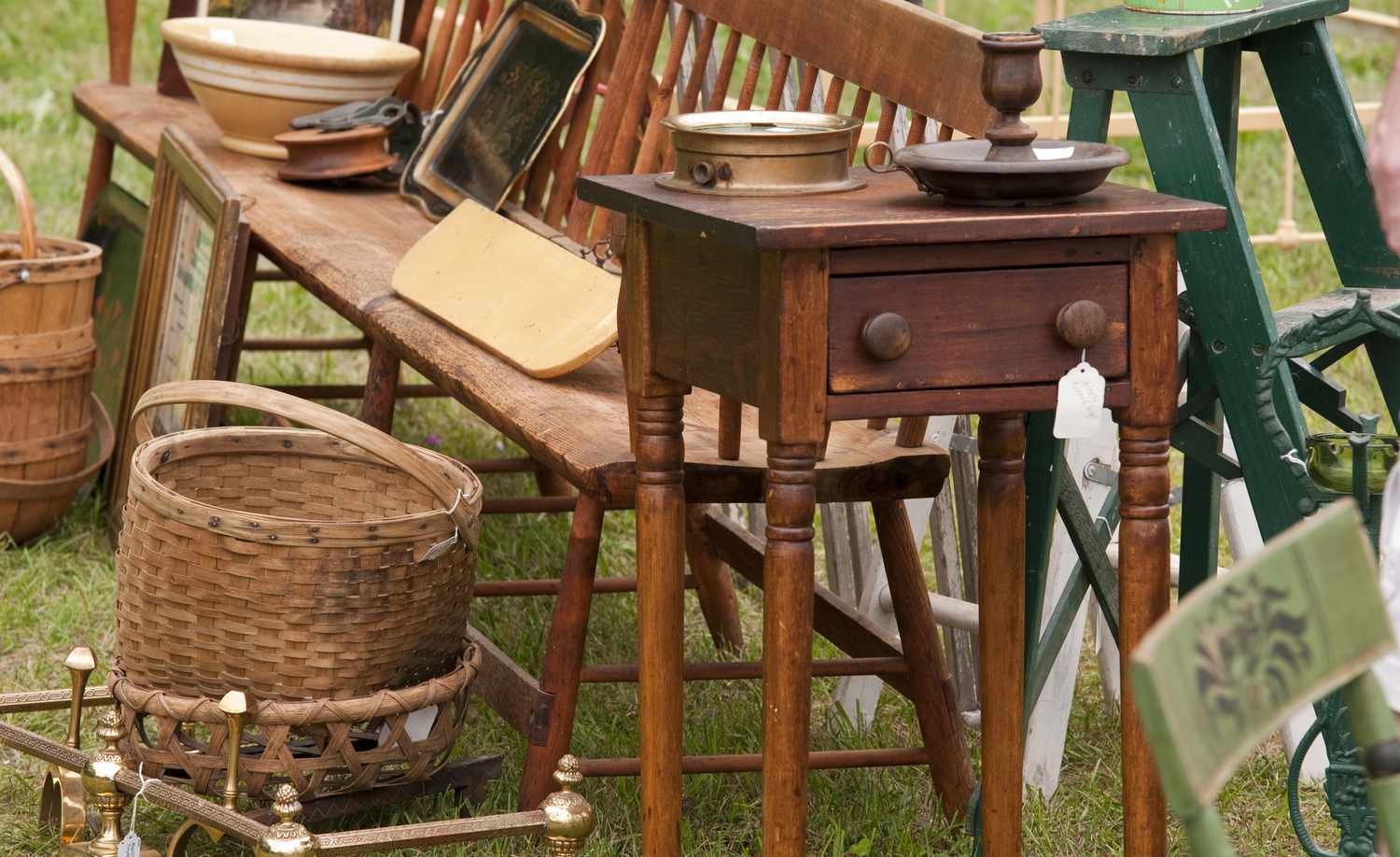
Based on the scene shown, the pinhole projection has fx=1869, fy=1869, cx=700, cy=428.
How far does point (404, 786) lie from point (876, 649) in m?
0.83

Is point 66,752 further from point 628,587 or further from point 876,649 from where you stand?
point 876,649

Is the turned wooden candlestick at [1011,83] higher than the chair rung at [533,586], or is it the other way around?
the turned wooden candlestick at [1011,83]

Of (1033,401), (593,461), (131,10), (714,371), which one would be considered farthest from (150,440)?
(131,10)

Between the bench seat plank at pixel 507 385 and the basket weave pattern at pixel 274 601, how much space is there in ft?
0.83

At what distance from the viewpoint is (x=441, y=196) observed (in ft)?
14.0

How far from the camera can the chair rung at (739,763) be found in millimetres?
2926

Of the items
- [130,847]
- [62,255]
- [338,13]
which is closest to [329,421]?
[130,847]

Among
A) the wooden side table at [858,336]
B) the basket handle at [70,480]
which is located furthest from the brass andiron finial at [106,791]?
the basket handle at [70,480]

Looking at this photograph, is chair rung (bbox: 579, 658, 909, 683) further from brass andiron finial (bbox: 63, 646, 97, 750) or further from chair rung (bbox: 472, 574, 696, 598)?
brass andiron finial (bbox: 63, 646, 97, 750)

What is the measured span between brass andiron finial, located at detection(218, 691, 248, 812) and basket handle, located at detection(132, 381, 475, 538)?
0.41 meters

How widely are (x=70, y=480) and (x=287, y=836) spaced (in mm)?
2098

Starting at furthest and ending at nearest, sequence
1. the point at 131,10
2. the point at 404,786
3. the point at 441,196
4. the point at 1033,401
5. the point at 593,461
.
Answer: the point at 131,10, the point at 441,196, the point at 404,786, the point at 593,461, the point at 1033,401

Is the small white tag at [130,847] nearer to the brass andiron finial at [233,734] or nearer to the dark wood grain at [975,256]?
the brass andiron finial at [233,734]

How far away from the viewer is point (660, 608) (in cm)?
252
